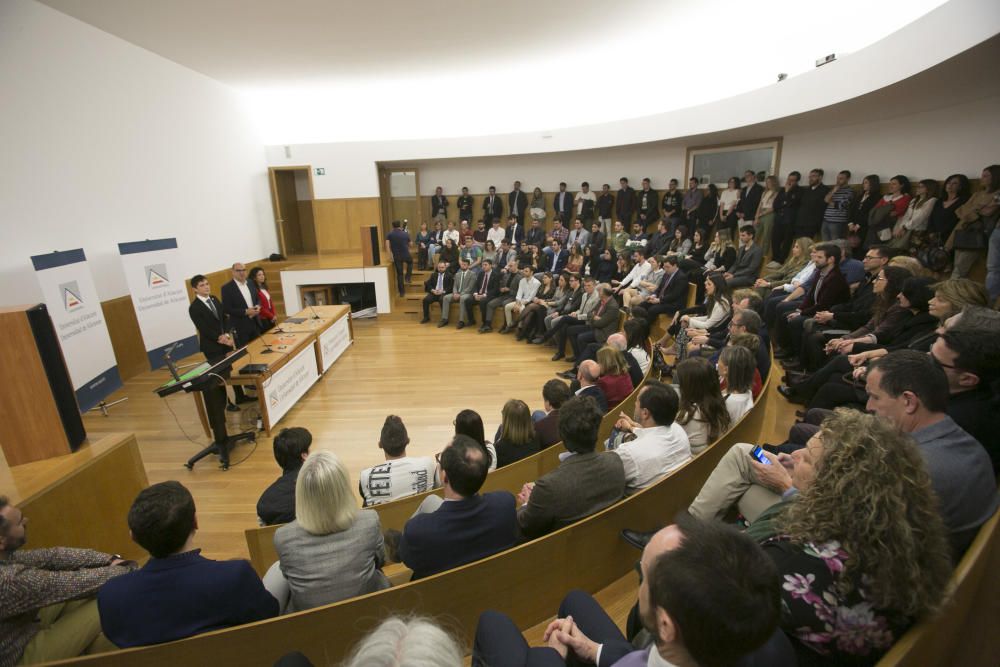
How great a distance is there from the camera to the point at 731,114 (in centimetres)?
695

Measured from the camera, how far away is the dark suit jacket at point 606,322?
6078 mm

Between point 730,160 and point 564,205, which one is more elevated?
point 730,160

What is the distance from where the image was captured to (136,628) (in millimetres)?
1480

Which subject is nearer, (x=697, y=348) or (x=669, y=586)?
(x=669, y=586)

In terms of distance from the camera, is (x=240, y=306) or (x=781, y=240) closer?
(x=240, y=306)

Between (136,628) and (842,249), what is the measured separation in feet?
20.8

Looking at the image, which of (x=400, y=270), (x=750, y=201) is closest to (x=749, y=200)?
(x=750, y=201)

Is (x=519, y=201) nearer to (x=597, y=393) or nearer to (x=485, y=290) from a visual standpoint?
(x=485, y=290)

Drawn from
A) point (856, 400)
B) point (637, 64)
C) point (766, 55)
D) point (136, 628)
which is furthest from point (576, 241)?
point (136, 628)

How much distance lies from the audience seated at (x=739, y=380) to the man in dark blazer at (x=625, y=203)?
7766 mm

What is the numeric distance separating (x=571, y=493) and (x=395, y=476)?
42.7 inches

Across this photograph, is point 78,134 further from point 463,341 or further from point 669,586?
point 669,586

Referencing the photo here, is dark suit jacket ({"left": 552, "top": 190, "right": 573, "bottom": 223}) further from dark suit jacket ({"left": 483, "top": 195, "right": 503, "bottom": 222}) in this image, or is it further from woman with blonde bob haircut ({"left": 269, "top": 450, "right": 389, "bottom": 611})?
woman with blonde bob haircut ({"left": 269, "top": 450, "right": 389, "bottom": 611})

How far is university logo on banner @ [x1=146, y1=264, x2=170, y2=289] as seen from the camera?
20.4 ft
